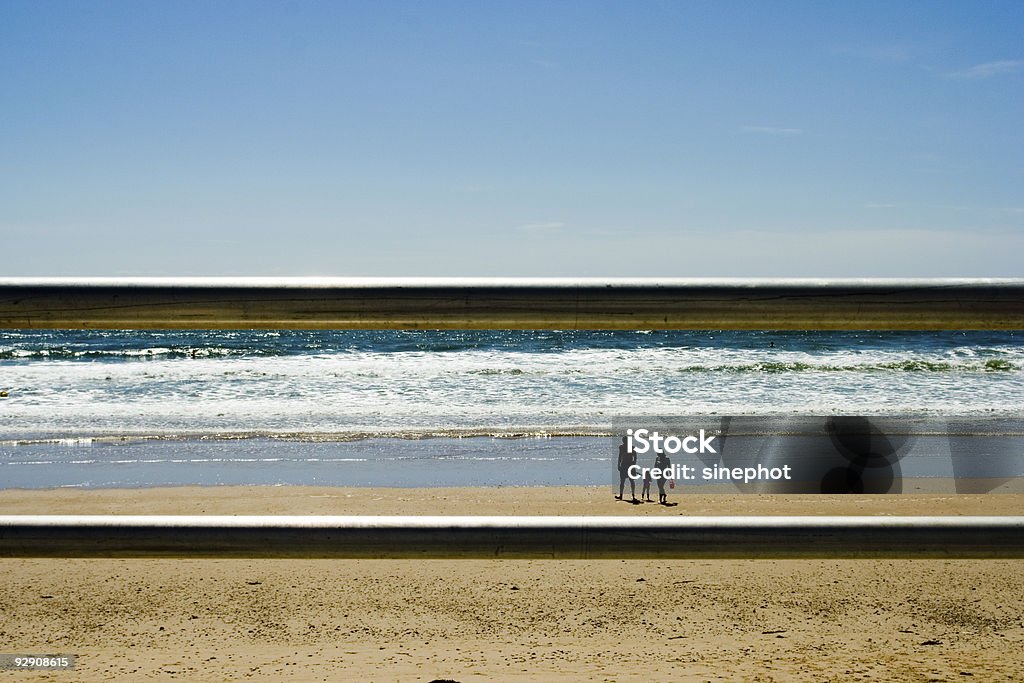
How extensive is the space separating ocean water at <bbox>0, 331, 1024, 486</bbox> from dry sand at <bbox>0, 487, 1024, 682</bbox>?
370 cm

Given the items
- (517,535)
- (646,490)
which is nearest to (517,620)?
(517,535)

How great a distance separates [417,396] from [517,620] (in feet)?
36.2

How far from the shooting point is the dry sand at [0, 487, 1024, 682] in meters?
2.62

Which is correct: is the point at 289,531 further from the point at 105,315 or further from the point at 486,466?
the point at 486,466

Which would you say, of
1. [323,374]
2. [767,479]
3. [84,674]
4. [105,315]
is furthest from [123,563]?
[323,374]

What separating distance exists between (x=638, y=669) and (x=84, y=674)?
65.0 inches

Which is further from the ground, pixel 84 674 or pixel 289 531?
pixel 289 531

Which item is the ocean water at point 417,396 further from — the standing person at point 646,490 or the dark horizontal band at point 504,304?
the dark horizontal band at point 504,304

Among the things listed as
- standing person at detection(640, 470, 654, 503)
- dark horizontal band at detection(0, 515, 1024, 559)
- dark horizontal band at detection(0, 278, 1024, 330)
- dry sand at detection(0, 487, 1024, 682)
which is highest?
dark horizontal band at detection(0, 278, 1024, 330)

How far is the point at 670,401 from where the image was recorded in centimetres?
1468

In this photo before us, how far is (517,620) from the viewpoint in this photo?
3648 millimetres
